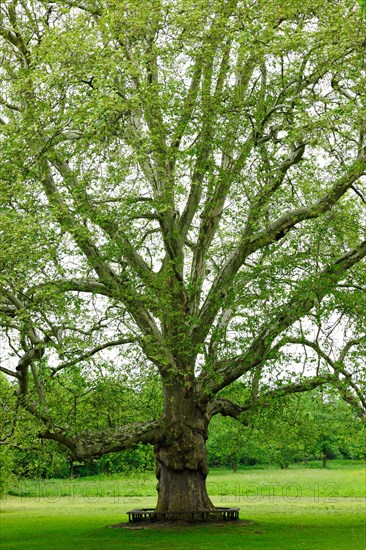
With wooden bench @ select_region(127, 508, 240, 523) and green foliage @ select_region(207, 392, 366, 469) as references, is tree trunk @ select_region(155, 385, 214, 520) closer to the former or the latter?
wooden bench @ select_region(127, 508, 240, 523)

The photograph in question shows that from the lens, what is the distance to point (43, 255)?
19594mm

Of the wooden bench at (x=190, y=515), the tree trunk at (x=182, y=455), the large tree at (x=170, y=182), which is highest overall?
the large tree at (x=170, y=182)

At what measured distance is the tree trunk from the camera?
2541 cm

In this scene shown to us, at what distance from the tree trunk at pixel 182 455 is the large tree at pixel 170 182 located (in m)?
0.82

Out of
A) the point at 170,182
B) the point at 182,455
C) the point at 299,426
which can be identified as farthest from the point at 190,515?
the point at 170,182

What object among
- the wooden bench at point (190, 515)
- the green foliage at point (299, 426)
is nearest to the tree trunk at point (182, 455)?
the wooden bench at point (190, 515)

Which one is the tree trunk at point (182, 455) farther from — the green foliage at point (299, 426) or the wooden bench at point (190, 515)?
the green foliage at point (299, 426)

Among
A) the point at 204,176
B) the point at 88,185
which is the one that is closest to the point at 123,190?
the point at 88,185

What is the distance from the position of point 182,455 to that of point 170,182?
9.44 metres

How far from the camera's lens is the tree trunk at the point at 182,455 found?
83.4 feet

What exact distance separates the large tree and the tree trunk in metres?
0.82

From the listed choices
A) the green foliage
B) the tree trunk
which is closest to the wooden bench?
the tree trunk

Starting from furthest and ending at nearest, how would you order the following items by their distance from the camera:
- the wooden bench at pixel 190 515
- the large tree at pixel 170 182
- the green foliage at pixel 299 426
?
the wooden bench at pixel 190 515 < the green foliage at pixel 299 426 < the large tree at pixel 170 182

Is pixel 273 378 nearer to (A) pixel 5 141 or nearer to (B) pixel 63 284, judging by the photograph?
(B) pixel 63 284
